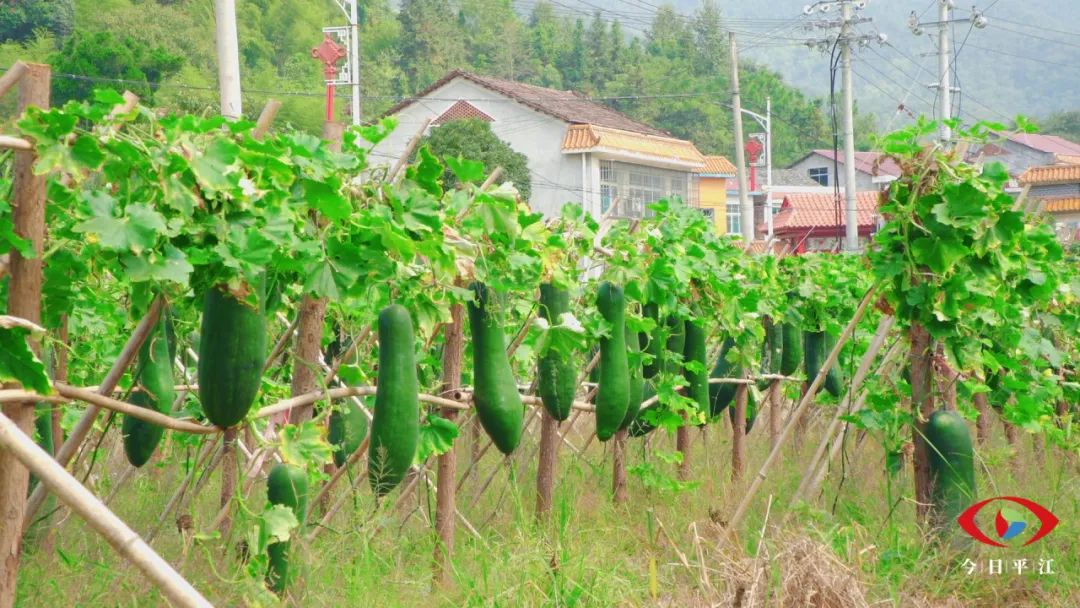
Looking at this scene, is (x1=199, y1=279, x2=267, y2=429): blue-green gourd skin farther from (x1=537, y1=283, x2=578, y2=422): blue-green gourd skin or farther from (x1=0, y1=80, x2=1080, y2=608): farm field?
(x1=537, y1=283, x2=578, y2=422): blue-green gourd skin

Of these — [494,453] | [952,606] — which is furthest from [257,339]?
[494,453]

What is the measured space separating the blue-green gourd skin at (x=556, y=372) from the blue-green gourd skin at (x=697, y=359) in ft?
6.88

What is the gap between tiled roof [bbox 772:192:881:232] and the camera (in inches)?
2235

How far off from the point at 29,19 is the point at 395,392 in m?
49.3

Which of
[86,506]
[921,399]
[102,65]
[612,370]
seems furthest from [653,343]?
[102,65]

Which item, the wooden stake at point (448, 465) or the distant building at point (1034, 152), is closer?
the wooden stake at point (448, 465)

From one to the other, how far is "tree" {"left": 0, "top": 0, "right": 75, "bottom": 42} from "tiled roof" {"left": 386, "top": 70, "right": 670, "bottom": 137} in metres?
13.8

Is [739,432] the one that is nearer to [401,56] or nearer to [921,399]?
[921,399]

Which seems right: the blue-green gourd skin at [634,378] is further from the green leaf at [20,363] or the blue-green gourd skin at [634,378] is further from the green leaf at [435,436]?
the green leaf at [20,363]

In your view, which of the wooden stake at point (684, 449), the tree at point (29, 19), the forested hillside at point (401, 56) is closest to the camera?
the wooden stake at point (684, 449)

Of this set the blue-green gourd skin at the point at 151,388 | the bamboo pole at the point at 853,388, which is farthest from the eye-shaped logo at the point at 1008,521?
the blue-green gourd skin at the point at 151,388

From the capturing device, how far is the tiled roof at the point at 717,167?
52.9 metres

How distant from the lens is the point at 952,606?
5488 mm

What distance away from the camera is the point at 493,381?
5055 mm
